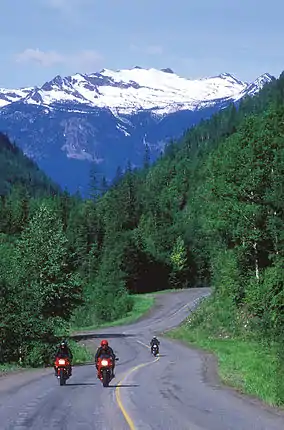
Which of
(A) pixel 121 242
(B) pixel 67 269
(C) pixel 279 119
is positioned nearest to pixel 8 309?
(B) pixel 67 269

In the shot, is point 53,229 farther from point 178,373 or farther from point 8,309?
point 178,373

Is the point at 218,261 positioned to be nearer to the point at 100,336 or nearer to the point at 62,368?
the point at 100,336

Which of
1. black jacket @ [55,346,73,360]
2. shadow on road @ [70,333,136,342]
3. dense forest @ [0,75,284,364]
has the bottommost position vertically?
shadow on road @ [70,333,136,342]

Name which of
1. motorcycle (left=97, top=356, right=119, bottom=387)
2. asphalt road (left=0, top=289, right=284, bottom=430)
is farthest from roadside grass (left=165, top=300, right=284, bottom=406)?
motorcycle (left=97, top=356, right=119, bottom=387)

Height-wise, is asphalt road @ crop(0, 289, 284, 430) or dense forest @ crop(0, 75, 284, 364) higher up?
dense forest @ crop(0, 75, 284, 364)

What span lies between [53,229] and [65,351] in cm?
2502

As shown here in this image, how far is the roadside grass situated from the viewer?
19.3 m

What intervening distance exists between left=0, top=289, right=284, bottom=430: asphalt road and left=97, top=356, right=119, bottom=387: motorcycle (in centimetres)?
39

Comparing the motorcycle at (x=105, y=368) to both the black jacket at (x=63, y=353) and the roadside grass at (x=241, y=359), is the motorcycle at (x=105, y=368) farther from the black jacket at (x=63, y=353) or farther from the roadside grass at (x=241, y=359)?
the roadside grass at (x=241, y=359)

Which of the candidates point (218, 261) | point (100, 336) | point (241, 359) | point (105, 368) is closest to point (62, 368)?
point (105, 368)

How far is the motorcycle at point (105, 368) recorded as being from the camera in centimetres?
2411

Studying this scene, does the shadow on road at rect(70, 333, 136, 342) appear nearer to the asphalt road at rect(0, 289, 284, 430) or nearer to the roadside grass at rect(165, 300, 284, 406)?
the roadside grass at rect(165, 300, 284, 406)

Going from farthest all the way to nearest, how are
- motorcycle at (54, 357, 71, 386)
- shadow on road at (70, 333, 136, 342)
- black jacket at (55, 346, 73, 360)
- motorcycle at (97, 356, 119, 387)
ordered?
1. shadow on road at (70, 333, 136, 342)
2. black jacket at (55, 346, 73, 360)
3. motorcycle at (54, 357, 71, 386)
4. motorcycle at (97, 356, 119, 387)

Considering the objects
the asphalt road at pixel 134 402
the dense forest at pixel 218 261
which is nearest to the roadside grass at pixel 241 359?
the asphalt road at pixel 134 402
